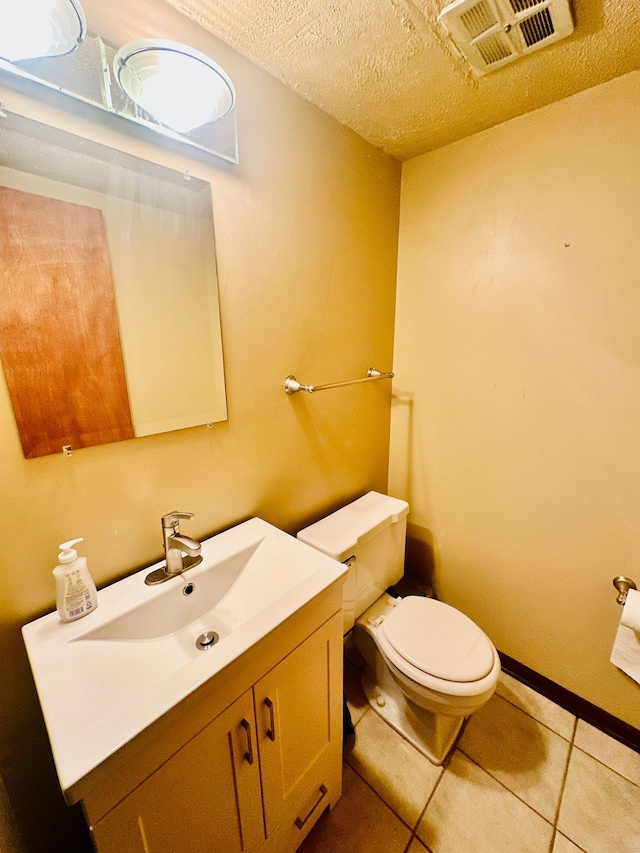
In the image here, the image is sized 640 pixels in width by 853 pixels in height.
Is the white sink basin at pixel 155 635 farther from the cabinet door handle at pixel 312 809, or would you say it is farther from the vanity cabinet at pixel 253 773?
the cabinet door handle at pixel 312 809

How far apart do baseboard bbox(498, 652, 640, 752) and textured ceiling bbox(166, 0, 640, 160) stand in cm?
220

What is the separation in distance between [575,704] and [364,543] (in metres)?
1.11

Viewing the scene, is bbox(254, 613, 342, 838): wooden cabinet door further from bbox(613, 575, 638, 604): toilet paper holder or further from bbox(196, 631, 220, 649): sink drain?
bbox(613, 575, 638, 604): toilet paper holder

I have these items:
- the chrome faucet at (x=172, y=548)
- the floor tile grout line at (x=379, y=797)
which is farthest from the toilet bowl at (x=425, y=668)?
the chrome faucet at (x=172, y=548)

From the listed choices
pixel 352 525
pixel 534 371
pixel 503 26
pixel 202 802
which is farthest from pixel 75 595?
pixel 503 26

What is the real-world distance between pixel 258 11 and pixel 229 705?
1.60m

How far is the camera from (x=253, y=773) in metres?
0.78

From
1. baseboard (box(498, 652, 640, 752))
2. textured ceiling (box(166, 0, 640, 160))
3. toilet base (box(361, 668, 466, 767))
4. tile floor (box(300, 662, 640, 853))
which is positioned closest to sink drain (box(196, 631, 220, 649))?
tile floor (box(300, 662, 640, 853))

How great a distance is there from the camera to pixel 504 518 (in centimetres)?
146

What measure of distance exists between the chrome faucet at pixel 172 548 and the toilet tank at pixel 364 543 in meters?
0.48

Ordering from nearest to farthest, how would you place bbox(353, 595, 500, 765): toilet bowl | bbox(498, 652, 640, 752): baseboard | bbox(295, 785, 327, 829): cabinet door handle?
bbox(295, 785, 327, 829): cabinet door handle < bbox(353, 595, 500, 765): toilet bowl < bbox(498, 652, 640, 752): baseboard

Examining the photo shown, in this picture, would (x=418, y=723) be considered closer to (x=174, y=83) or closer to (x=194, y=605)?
(x=194, y=605)

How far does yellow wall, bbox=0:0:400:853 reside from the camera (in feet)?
2.56

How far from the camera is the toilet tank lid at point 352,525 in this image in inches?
48.1
